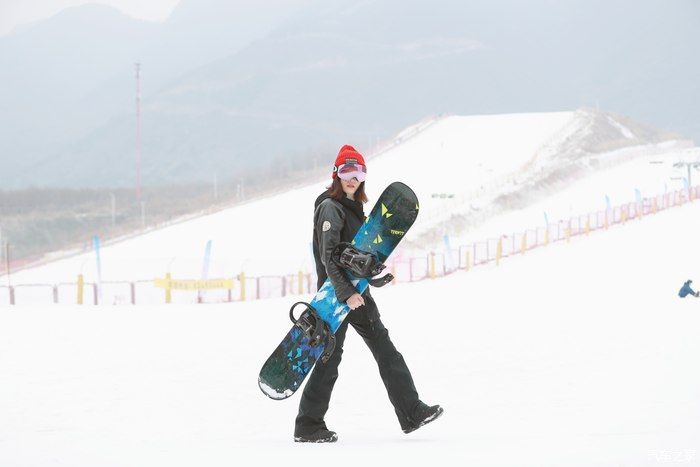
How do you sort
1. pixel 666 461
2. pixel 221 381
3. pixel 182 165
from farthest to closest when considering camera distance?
pixel 182 165 → pixel 221 381 → pixel 666 461

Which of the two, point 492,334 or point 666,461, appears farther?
point 492,334

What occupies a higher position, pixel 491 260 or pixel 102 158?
pixel 102 158

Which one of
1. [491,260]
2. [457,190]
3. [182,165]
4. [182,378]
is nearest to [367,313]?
[182,378]

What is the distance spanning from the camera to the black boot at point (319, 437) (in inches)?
263

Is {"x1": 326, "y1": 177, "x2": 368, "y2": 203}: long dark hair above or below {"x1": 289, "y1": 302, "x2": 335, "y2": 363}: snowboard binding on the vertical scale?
above

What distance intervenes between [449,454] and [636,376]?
4.54m

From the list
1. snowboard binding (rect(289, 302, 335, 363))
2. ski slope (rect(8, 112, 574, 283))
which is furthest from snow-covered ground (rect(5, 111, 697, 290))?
snowboard binding (rect(289, 302, 335, 363))

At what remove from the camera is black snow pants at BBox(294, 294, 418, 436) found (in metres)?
6.73

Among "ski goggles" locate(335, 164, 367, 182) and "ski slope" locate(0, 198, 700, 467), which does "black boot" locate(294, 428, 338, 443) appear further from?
"ski goggles" locate(335, 164, 367, 182)

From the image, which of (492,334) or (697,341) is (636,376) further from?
(492,334)

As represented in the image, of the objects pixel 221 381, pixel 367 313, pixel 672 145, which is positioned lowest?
pixel 221 381

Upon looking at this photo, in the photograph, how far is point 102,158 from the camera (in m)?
182

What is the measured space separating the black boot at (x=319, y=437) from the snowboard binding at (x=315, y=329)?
528mm

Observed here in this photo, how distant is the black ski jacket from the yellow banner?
1709cm
